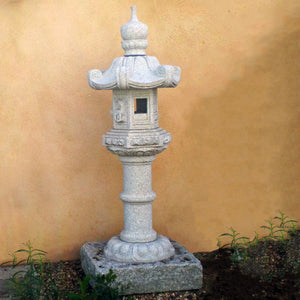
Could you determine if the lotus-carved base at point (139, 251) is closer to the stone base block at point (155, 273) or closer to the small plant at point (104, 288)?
the stone base block at point (155, 273)

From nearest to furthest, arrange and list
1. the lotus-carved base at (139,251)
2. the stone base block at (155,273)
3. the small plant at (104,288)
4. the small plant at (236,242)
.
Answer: the small plant at (104,288), the stone base block at (155,273), the lotus-carved base at (139,251), the small plant at (236,242)

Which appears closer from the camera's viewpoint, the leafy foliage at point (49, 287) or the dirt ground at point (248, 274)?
the leafy foliage at point (49, 287)

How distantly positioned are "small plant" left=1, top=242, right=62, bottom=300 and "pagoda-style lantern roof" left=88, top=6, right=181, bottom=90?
1.64 meters

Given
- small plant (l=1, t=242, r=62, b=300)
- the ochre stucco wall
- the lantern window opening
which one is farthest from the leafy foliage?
the lantern window opening

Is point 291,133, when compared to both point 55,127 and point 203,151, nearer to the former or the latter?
point 203,151

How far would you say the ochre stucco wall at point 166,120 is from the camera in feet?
16.1

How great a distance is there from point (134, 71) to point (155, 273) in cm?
163

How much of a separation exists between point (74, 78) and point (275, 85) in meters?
1.96

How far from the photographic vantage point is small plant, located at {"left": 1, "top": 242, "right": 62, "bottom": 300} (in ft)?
13.8

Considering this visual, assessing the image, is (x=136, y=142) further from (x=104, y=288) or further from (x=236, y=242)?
(x=236, y=242)

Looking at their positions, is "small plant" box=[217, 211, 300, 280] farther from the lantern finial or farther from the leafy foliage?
the lantern finial

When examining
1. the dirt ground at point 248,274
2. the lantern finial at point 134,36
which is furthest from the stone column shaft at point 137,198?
the lantern finial at point 134,36

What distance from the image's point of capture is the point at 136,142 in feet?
13.9

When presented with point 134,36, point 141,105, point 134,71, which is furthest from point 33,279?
point 134,36
